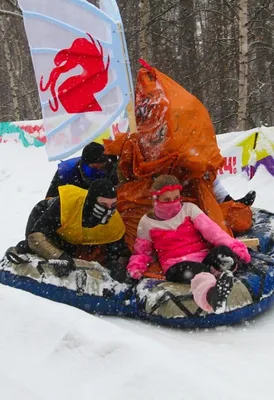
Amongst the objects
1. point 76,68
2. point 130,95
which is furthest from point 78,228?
point 76,68

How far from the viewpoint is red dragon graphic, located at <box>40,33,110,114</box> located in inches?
164

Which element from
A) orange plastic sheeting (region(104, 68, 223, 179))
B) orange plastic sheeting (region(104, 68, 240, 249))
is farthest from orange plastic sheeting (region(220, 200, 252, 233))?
orange plastic sheeting (region(104, 68, 223, 179))

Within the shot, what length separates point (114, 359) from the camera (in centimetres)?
207

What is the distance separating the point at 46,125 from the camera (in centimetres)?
426

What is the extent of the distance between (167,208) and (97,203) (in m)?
0.53

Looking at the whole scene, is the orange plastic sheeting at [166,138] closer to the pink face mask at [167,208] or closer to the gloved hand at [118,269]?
the pink face mask at [167,208]

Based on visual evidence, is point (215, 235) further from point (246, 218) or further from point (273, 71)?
point (273, 71)

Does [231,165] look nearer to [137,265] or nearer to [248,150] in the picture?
[248,150]

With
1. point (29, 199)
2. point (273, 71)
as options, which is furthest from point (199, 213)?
point (273, 71)

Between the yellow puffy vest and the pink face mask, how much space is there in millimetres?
329

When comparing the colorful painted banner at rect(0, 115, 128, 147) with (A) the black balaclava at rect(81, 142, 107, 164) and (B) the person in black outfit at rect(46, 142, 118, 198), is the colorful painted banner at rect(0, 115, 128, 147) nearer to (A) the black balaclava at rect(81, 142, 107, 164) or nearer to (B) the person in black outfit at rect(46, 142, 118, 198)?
(B) the person in black outfit at rect(46, 142, 118, 198)

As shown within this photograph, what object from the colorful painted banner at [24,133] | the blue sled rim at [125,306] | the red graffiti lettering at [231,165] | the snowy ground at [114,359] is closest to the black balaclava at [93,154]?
the blue sled rim at [125,306]

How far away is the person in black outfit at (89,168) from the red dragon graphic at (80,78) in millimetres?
445

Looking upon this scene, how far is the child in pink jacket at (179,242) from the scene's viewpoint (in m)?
3.32
